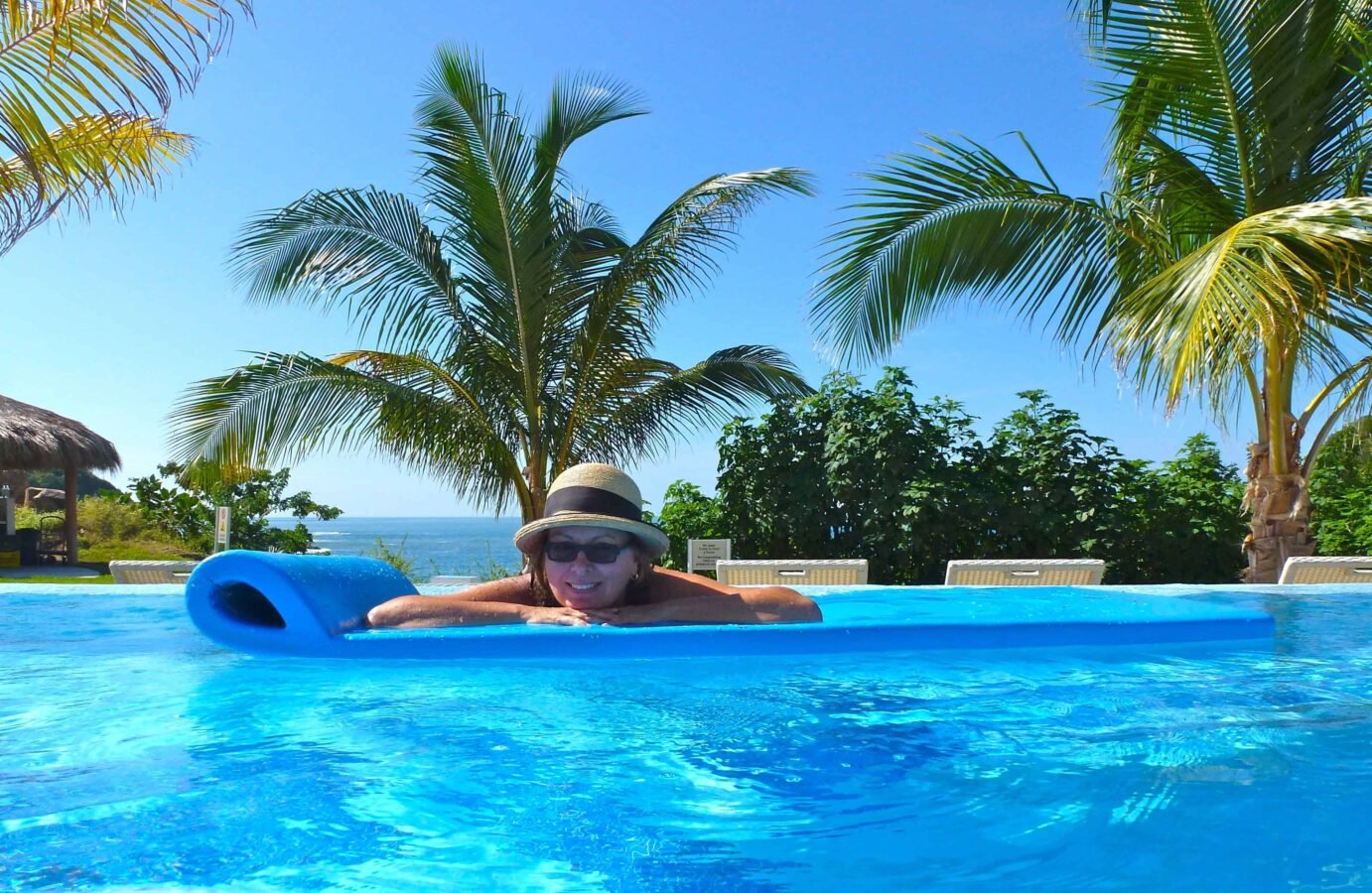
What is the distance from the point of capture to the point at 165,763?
8.66 feet

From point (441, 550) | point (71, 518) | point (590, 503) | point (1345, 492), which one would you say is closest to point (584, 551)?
point (590, 503)

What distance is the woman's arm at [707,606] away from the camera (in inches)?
151

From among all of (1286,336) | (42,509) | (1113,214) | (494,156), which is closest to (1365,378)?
(1286,336)

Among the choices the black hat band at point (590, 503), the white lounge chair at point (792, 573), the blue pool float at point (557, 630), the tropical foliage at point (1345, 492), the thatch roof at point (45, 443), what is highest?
the thatch roof at point (45, 443)

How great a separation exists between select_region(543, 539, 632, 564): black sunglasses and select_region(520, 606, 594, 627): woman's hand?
22 cm

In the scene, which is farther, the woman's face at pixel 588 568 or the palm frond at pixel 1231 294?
the palm frond at pixel 1231 294

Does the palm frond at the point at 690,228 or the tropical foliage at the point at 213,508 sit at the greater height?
the palm frond at the point at 690,228

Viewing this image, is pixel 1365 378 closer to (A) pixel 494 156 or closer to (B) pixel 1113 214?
(B) pixel 1113 214

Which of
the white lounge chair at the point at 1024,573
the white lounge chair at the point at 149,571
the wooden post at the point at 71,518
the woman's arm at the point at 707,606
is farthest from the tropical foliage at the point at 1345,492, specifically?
the wooden post at the point at 71,518

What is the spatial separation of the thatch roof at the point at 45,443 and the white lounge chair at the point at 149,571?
38.3 ft

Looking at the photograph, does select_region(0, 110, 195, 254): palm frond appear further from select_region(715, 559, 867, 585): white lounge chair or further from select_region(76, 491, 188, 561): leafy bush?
select_region(76, 491, 188, 561): leafy bush

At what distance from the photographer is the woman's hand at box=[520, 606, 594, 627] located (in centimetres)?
379

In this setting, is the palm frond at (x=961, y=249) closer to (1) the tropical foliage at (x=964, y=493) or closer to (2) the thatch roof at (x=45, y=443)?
(1) the tropical foliage at (x=964, y=493)

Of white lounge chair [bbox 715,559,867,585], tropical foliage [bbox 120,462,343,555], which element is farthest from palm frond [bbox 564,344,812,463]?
tropical foliage [bbox 120,462,343,555]
